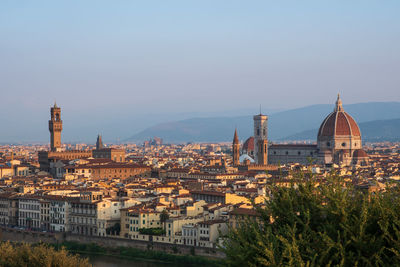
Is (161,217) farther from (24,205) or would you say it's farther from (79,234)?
(24,205)

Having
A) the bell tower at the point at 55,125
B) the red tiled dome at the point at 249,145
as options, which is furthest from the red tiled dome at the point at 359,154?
the bell tower at the point at 55,125

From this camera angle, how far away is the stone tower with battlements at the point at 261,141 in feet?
275

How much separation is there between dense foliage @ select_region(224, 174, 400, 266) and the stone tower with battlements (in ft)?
225

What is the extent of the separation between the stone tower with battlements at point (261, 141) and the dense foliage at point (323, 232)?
68680 mm

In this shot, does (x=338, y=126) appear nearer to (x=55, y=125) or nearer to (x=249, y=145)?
(x=249, y=145)

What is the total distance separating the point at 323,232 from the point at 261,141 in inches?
2806

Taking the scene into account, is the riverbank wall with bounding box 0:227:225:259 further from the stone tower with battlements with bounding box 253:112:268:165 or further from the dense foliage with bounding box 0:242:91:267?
the stone tower with battlements with bounding box 253:112:268:165

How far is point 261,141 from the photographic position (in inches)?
3339

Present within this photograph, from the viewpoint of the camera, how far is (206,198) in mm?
42750

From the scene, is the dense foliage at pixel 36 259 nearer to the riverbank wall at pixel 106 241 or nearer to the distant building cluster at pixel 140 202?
the distant building cluster at pixel 140 202

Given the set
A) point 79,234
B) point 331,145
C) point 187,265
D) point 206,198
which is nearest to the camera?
point 187,265

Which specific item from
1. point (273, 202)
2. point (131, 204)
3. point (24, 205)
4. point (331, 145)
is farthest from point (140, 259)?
point (331, 145)

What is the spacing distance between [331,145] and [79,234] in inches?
1916

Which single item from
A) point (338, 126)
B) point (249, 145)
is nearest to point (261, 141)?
point (338, 126)
